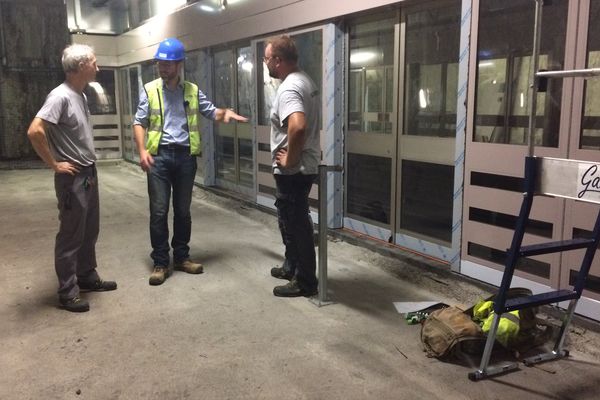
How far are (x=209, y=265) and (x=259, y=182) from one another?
212 cm

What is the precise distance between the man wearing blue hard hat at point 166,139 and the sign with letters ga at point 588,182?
2396mm

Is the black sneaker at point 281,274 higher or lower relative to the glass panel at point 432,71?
lower

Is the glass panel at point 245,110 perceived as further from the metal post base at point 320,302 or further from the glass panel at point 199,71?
the metal post base at point 320,302

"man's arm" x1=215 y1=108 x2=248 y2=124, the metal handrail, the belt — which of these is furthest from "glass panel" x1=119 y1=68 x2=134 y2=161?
the metal handrail

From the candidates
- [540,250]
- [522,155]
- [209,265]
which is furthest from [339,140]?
[540,250]

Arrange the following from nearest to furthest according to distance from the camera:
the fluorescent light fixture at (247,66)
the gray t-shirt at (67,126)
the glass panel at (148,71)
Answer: the gray t-shirt at (67,126), the fluorescent light fixture at (247,66), the glass panel at (148,71)

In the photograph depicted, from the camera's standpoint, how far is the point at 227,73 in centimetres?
693

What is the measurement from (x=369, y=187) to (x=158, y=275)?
1.97m

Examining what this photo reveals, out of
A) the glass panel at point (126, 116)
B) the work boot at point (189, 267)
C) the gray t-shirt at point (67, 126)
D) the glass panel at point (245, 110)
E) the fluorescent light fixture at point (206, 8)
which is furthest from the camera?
the glass panel at point (126, 116)

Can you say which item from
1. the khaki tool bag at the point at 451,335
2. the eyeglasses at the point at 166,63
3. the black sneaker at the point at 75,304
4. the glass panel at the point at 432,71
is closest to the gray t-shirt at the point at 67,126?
the eyeglasses at the point at 166,63

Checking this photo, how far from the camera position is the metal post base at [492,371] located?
2381mm

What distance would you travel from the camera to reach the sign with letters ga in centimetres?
199

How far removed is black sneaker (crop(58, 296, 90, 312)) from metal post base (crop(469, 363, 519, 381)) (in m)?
2.24

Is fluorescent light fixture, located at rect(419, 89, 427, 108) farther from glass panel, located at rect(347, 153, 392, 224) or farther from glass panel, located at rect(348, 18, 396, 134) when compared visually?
glass panel, located at rect(347, 153, 392, 224)
